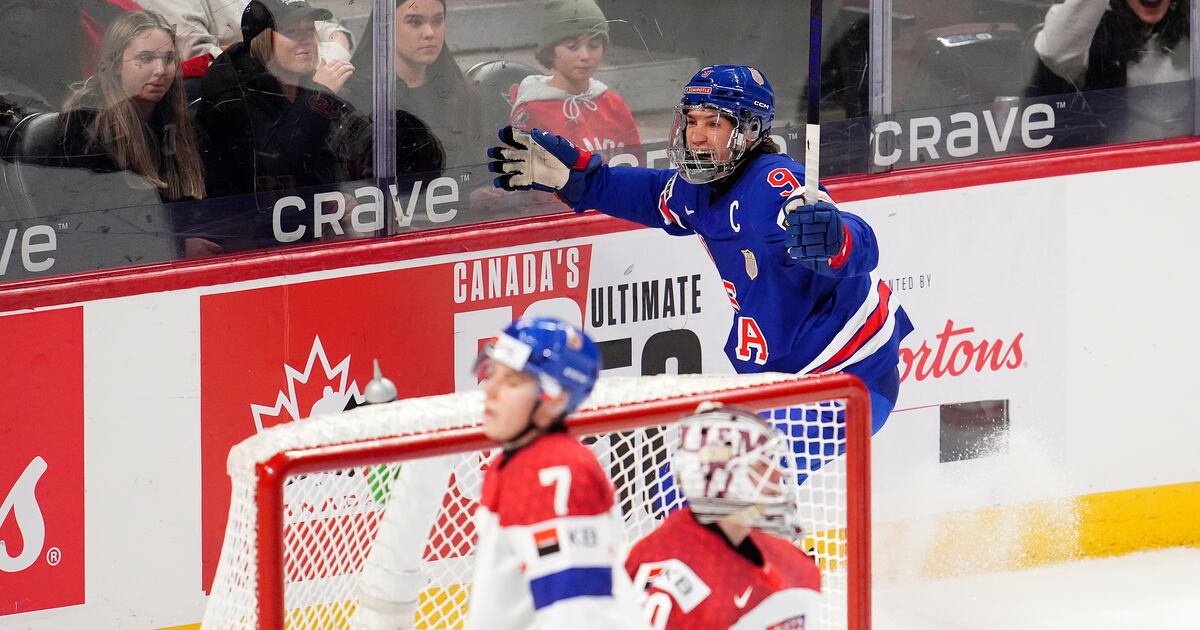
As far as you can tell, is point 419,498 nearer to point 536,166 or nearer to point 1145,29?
point 536,166

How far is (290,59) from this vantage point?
402cm

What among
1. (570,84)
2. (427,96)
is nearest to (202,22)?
(427,96)

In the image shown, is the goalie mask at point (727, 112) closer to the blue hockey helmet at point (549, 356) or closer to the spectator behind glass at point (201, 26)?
the spectator behind glass at point (201, 26)

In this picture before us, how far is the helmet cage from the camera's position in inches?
152

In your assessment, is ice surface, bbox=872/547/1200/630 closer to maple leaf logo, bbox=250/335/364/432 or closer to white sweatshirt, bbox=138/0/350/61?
maple leaf logo, bbox=250/335/364/432

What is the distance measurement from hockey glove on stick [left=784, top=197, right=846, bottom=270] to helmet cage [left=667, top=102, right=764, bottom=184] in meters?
0.28

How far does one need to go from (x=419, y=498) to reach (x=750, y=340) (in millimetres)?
1215

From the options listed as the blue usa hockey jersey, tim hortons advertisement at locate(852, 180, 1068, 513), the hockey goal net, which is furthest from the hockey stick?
tim hortons advertisement at locate(852, 180, 1068, 513)

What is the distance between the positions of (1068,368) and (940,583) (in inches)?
28.6

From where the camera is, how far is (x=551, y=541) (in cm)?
233

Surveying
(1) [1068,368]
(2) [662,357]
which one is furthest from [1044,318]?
(2) [662,357]

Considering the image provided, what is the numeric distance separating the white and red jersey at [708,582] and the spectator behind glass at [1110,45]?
9.03 ft

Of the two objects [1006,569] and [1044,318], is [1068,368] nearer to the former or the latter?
[1044,318]

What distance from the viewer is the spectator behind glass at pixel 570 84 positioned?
14.3 ft
